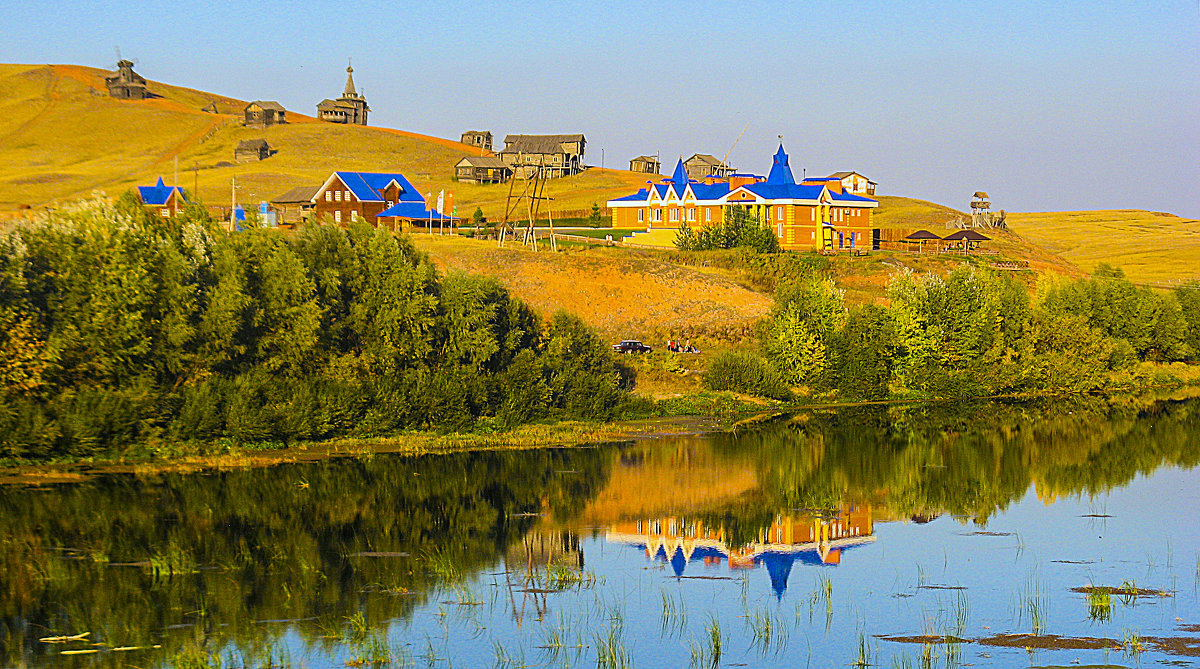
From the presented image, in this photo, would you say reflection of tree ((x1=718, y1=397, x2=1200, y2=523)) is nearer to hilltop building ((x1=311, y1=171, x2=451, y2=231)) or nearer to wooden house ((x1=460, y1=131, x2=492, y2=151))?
hilltop building ((x1=311, y1=171, x2=451, y2=231))

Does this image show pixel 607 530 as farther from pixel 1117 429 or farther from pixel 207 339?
pixel 1117 429

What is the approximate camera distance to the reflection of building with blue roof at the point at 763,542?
27.5 m

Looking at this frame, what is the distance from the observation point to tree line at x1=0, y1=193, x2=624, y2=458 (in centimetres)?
3753

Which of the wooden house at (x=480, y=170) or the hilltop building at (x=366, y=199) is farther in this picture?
the wooden house at (x=480, y=170)

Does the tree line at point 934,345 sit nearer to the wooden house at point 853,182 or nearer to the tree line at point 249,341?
the tree line at point 249,341

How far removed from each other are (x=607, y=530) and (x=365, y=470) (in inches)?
394

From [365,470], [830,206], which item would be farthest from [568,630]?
[830,206]

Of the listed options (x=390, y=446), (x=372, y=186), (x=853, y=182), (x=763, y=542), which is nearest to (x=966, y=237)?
(x=853, y=182)

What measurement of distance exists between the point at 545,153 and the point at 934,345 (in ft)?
376

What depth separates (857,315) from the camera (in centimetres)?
5747

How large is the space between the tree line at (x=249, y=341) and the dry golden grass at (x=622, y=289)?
20.5 metres

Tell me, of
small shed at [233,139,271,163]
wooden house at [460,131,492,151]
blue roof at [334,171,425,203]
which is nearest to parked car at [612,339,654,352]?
blue roof at [334,171,425,203]

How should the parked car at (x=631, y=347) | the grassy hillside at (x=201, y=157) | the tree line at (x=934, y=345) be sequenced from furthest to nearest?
the grassy hillside at (x=201, y=157)
the parked car at (x=631, y=347)
the tree line at (x=934, y=345)

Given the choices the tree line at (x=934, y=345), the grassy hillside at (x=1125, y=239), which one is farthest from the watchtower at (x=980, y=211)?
the tree line at (x=934, y=345)
